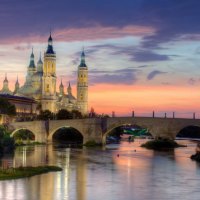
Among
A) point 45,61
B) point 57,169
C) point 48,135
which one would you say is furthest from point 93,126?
point 45,61

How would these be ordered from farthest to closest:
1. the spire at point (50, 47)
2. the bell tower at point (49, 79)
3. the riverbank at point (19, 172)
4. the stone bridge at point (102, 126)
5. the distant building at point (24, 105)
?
the spire at point (50, 47) → the bell tower at point (49, 79) → the distant building at point (24, 105) → the stone bridge at point (102, 126) → the riverbank at point (19, 172)

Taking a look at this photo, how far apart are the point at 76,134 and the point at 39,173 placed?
75477 millimetres

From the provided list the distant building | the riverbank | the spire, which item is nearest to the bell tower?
the spire

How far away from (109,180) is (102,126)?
156 ft

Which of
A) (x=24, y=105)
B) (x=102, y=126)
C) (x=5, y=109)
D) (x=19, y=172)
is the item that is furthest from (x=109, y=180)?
(x=24, y=105)

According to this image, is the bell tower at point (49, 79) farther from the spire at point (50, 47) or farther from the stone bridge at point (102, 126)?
the stone bridge at point (102, 126)

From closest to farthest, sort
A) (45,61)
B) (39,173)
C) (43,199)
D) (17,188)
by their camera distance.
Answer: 1. (43,199)
2. (17,188)
3. (39,173)
4. (45,61)

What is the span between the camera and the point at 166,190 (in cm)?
4184

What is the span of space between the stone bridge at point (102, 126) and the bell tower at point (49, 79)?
77.3m

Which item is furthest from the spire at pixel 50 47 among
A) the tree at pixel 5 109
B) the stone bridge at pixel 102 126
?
the stone bridge at pixel 102 126

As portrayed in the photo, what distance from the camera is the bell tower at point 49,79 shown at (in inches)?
7096

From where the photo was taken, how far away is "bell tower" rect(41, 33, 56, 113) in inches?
7096

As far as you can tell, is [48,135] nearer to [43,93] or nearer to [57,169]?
[57,169]

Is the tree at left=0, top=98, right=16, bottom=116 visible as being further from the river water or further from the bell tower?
the river water
